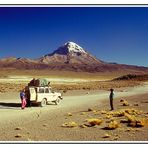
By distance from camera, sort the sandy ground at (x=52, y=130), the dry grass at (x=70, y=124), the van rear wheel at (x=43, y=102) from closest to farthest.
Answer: the sandy ground at (x=52, y=130) < the dry grass at (x=70, y=124) < the van rear wheel at (x=43, y=102)

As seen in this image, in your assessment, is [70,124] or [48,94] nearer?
[70,124]

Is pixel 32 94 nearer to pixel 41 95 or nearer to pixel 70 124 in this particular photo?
pixel 41 95

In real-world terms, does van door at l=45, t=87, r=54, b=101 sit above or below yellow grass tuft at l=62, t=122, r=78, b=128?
above

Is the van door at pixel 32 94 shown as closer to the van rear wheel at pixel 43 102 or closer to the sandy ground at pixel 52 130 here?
the van rear wheel at pixel 43 102

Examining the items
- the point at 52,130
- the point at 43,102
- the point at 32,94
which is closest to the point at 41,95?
the point at 43,102

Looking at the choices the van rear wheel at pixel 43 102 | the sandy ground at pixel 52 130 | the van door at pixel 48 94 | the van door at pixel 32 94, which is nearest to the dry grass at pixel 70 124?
the sandy ground at pixel 52 130

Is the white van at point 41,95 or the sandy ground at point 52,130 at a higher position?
the white van at point 41,95

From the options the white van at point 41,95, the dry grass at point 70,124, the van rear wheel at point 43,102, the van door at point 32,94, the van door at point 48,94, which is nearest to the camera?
the dry grass at point 70,124

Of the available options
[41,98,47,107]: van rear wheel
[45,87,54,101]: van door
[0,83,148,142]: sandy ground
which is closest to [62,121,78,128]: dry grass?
[0,83,148,142]: sandy ground

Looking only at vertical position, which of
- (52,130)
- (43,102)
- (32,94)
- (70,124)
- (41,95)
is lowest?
(52,130)

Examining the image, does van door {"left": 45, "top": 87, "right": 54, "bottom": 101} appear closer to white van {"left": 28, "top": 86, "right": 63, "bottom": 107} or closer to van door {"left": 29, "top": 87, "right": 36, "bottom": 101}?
white van {"left": 28, "top": 86, "right": 63, "bottom": 107}
